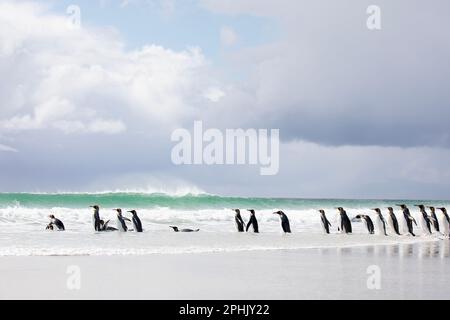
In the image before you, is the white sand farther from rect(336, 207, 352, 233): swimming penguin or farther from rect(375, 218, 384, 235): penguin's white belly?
rect(336, 207, 352, 233): swimming penguin

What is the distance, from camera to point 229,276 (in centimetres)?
1127

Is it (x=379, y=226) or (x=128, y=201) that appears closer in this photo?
(x=379, y=226)

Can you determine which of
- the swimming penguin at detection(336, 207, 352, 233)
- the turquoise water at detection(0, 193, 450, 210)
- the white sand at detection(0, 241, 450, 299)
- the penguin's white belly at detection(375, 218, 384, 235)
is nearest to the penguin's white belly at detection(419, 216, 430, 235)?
the penguin's white belly at detection(375, 218, 384, 235)

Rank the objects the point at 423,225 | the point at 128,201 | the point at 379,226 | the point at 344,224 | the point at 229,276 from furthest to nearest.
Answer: the point at 128,201, the point at 344,224, the point at 379,226, the point at 423,225, the point at 229,276

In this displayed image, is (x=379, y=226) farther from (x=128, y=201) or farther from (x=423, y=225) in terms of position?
(x=128, y=201)

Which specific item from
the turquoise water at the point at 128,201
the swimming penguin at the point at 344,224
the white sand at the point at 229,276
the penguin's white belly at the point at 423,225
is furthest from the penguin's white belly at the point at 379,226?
the turquoise water at the point at 128,201

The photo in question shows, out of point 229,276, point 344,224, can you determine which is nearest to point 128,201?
point 344,224

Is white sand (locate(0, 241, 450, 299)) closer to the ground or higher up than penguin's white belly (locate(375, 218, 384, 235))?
closer to the ground

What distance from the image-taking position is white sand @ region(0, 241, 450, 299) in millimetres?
9445

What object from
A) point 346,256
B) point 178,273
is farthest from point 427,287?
point 346,256
